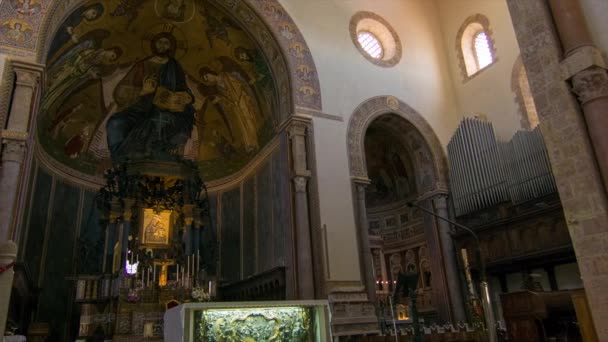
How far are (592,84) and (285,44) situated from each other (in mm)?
8972

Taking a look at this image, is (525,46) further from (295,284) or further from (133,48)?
(133,48)

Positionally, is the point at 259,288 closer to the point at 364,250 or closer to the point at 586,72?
the point at 364,250

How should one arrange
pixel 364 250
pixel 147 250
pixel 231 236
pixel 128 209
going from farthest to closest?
1. pixel 231 236
2. pixel 147 250
3. pixel 128 209
4. pixel 364 250

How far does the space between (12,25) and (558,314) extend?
13.8 metres

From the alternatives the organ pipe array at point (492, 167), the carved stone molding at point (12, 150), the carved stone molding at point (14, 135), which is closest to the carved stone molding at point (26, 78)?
the carved stone molding at point (14, 135)

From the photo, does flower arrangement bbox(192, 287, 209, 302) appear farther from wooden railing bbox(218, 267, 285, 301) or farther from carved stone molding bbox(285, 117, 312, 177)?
carved stone molding bbox(285, 117, 312, 177)

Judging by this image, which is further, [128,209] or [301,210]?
[128,209]

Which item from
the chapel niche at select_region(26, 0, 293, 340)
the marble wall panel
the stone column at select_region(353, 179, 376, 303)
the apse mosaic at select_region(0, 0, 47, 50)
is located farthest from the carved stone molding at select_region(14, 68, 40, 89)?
the marble wall panel

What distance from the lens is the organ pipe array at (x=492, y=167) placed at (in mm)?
12844

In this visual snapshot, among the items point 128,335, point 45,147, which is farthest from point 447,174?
point 45,147

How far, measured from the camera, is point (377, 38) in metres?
17.1

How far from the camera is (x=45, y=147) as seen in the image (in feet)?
49.8

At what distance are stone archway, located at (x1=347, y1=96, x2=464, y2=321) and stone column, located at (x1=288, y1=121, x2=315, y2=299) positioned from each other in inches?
61.6

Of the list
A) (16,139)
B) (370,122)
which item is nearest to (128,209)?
(16,139)
